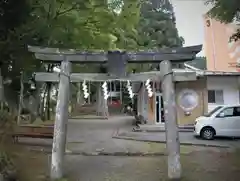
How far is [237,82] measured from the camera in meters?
22.7

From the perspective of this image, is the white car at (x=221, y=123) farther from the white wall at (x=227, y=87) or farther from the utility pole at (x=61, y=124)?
the utility pole at (x=61, y=124)

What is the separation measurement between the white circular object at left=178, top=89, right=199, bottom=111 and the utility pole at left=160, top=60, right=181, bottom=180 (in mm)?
13787

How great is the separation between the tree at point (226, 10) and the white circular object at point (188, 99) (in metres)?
12.0

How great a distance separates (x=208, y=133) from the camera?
55.0ft

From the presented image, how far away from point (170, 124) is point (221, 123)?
8.14 metres

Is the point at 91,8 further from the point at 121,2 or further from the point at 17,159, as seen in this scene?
the point at 17,159

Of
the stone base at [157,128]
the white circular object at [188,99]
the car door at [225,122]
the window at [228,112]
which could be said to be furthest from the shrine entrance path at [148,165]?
the white circular object at [188,99]

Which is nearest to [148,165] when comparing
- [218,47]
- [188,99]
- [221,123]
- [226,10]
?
[226,10]

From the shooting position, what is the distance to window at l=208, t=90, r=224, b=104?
2339 centimetres

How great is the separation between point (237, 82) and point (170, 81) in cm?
1455

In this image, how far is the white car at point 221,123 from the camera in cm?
1636

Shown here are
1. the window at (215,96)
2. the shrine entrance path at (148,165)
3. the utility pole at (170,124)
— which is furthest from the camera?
the window at (215,96)

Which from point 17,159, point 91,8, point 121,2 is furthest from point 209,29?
point 17,159

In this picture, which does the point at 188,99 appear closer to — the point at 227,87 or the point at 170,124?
the point at 227,87
